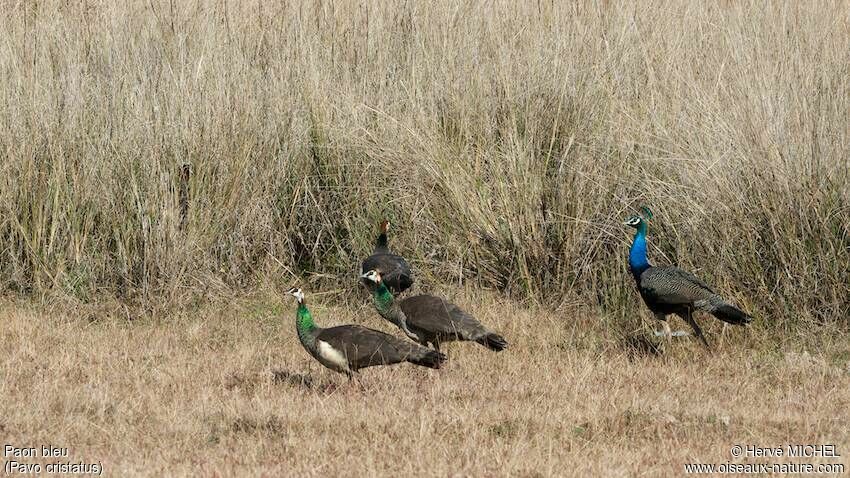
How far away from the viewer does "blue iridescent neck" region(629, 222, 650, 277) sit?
26.7ft

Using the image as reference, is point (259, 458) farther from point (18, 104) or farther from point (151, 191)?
point (18, 104)

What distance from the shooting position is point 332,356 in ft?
23.1

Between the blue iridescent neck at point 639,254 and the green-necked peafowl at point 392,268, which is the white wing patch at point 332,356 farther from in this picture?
the blue iridescent neck at point 639,254

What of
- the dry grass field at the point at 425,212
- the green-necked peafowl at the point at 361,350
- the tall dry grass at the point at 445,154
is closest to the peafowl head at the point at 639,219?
the tall dry grass at the point at 445,154

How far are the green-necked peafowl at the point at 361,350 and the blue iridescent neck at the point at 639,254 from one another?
1.89 m

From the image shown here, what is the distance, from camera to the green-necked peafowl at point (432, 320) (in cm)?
755

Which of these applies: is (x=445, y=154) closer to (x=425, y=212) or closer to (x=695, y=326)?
(x=425, y=212)

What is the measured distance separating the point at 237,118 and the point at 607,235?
10.2ft

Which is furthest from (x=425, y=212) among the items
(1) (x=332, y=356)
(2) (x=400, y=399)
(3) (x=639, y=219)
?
(2) (x=400, y=399)

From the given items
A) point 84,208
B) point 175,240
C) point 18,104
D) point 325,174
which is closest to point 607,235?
point 325,174

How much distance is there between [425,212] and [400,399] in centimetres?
300

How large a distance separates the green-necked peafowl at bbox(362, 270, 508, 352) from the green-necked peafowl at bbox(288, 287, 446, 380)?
1.99 feet

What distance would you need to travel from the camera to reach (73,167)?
9.05m

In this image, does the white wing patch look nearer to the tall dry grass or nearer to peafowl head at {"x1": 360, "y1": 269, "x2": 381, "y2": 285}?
peafowl head at {"x1": 360, "y1": 269, "x2": 381, "y2": 285}
